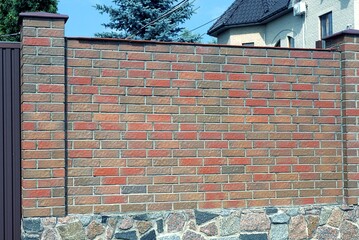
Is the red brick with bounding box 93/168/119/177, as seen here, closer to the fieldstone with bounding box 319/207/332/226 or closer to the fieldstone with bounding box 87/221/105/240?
the fieldstone with bounding box 87/221/105/240

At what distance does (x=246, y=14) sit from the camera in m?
23.9

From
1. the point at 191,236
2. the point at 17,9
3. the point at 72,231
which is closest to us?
the point at 72,231

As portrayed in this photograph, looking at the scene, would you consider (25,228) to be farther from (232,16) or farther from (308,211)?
(232,16)

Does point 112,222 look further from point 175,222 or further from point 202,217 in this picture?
point 202,217

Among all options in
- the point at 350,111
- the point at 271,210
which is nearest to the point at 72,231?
the point at 271,210

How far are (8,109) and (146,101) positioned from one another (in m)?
1.34

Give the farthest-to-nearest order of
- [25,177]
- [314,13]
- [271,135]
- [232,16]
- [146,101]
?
[232,16] < [314,13] < [271,135] < [146,101] < [25,177]

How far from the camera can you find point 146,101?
580cm

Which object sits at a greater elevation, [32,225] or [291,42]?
[291,42]

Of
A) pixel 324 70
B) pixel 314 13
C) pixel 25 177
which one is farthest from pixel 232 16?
pixel 25 177

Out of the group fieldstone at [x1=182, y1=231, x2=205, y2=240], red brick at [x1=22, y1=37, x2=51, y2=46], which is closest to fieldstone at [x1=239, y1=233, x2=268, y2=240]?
fieldstone at [x1=182, y1=231, x2=205, y2=240]

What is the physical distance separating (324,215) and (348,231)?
0.31 m

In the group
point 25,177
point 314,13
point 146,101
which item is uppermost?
point 314,13

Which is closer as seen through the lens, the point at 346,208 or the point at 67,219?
the point at 67,219
